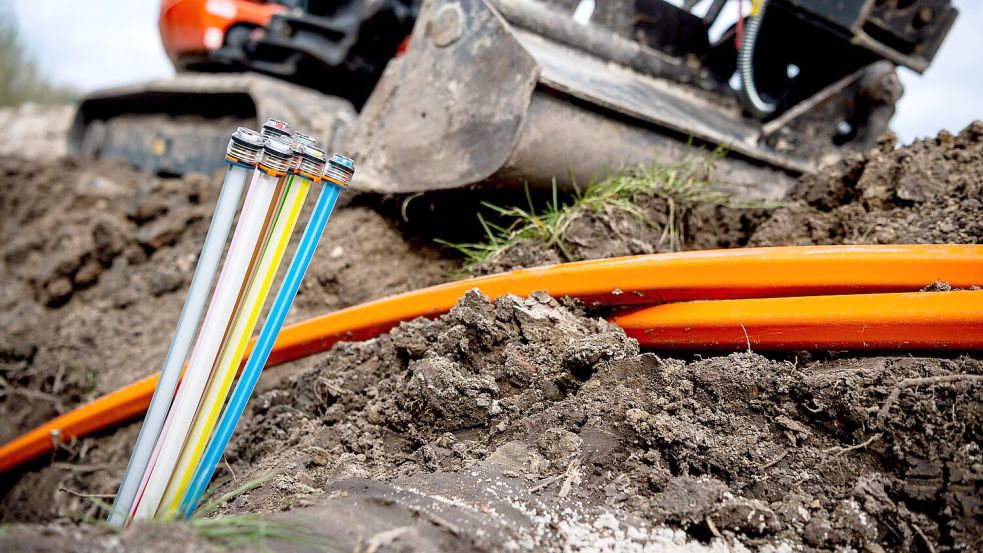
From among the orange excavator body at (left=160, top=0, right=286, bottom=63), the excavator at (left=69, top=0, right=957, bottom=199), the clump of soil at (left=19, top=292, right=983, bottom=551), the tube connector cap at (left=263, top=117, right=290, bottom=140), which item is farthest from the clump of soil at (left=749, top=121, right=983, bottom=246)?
the orange excavator body at (left=160, top=0, right=286, bottom=63)

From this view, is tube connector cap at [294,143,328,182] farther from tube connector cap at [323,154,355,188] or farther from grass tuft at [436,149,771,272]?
grass tuft at [436,149,771,272]

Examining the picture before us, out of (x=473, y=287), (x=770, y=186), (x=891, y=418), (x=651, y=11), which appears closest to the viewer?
(x=891, y=418)

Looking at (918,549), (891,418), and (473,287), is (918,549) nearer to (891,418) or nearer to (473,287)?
(891,418)

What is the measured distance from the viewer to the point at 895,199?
1.83 m

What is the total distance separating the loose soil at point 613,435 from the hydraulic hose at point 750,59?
67 centimetres

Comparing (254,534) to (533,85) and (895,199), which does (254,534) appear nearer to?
(533,85)

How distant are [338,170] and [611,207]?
99cm

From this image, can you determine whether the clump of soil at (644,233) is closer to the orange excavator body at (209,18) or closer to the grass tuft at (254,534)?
the grass tuft at (254,534)

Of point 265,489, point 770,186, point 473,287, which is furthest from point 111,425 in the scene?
point 770,186

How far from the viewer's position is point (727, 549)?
104cm

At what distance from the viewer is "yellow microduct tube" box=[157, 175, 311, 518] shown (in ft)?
3.80

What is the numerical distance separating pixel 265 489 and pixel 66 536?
441 mm

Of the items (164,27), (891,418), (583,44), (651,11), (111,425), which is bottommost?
(111,425)

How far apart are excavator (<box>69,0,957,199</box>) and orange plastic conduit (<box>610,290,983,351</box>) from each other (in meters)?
0.72
